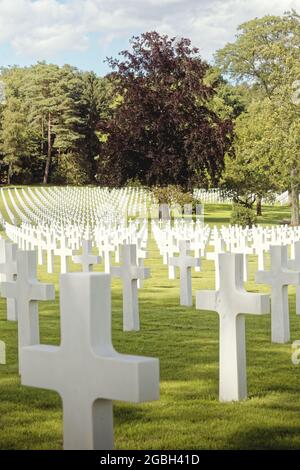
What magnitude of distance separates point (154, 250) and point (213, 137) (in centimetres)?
1942

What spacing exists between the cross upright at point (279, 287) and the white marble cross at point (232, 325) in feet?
9.35

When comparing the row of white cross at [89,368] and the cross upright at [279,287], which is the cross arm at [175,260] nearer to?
the cross upright at [279,287]

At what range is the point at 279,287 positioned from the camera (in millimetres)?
9586

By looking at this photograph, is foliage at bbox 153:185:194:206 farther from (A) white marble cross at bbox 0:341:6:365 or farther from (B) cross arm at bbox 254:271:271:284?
(A) white marble cross at bbox 0:341:6:365

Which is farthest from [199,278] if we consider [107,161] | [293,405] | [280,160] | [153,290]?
[107,161]

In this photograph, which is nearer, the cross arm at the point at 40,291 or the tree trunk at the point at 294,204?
the cross arm at the point at 40,291

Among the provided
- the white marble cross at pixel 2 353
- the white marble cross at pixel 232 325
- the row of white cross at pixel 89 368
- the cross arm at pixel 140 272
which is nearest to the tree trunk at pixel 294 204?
the cross arm at pixel 140 272

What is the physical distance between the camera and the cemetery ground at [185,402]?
5.60 meters

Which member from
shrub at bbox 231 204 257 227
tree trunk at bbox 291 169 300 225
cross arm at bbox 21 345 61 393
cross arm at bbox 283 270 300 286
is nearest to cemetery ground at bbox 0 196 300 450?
cross arm at bbox 283 270 300 286

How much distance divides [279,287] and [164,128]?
3749 cm

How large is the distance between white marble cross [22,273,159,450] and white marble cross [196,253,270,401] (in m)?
2.71

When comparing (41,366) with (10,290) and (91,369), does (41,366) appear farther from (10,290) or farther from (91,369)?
(10,290)

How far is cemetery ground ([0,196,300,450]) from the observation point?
5.60 metres
